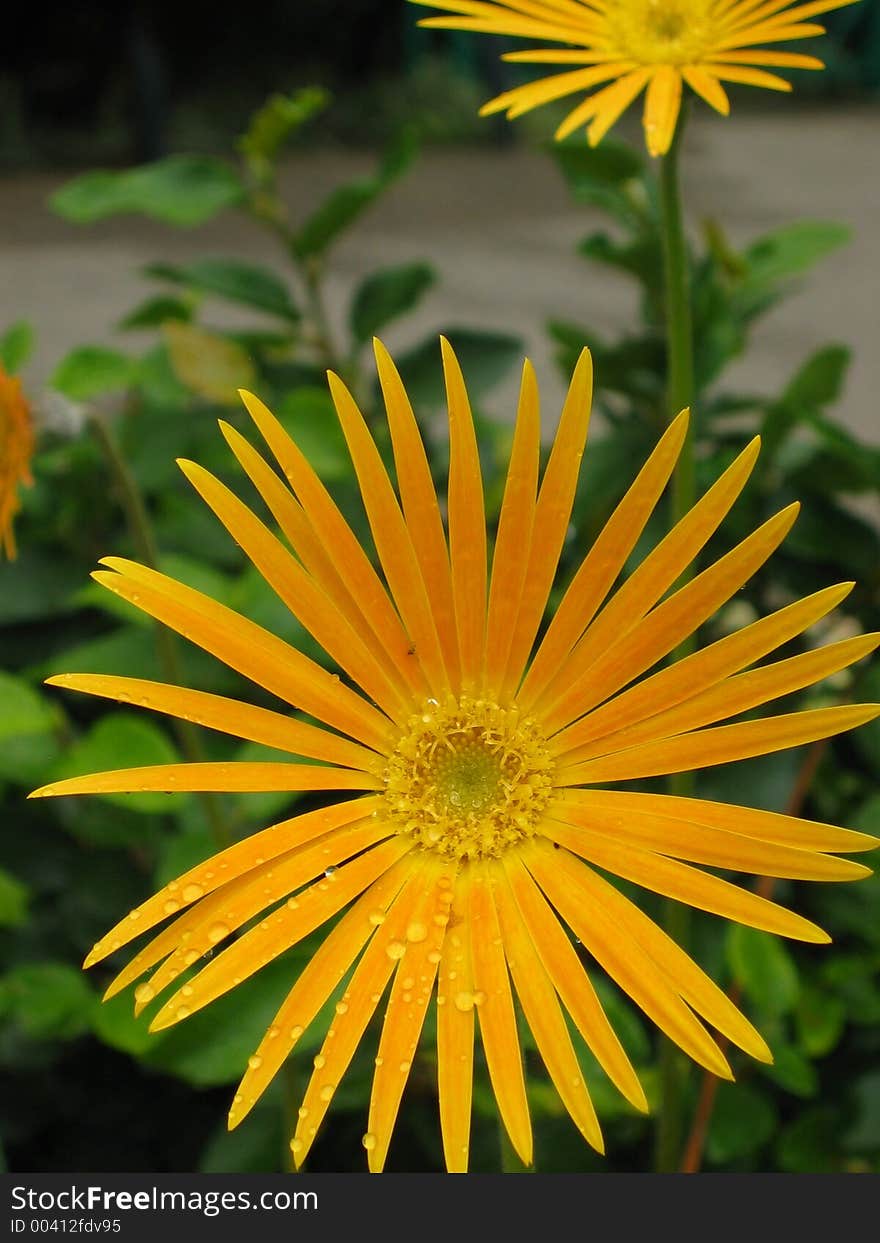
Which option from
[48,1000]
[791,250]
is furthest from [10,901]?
[791,250]

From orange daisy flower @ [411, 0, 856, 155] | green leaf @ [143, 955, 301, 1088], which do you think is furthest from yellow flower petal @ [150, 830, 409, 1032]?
orange daisy flower @ [411, 0, 856, 155]

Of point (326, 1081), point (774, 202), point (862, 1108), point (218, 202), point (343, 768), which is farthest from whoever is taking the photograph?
point (774, 202)

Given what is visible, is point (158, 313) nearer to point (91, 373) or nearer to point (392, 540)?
point (91, 373)

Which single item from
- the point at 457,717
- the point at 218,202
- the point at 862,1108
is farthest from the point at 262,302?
the point at 862,1108

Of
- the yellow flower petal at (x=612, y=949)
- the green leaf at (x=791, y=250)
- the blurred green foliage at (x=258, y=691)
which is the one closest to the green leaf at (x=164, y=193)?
the blurred green foliage at (x=258, y=691)

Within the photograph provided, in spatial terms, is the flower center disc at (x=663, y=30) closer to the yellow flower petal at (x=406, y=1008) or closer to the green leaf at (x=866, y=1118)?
the yellow flower petal at (x=406, y=1008)

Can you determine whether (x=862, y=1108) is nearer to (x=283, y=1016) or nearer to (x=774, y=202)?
(x=283, y=1016)
